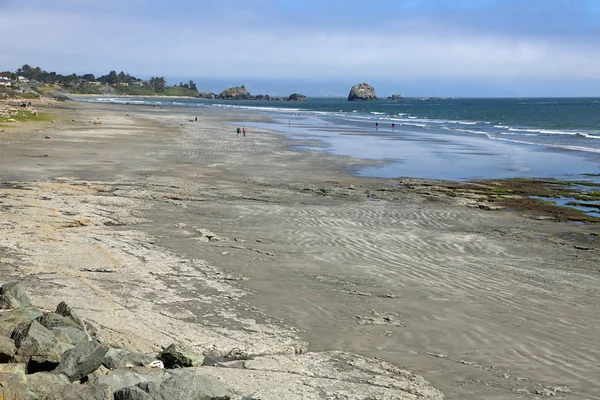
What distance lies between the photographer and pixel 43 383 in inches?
232

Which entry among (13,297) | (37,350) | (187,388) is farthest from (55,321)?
(187,388)

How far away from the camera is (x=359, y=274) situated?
12.6 metres

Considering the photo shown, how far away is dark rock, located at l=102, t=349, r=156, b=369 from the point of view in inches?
277

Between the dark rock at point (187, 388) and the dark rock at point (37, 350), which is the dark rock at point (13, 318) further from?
the dark rock at point (187, 388)

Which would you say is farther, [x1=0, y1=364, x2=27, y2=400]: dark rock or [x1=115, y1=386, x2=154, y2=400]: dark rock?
[x1=115, y1=386, x2=154, y2=400]: dark rock

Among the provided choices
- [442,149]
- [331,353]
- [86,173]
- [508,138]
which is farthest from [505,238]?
[508,138]

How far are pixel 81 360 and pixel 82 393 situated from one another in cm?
76

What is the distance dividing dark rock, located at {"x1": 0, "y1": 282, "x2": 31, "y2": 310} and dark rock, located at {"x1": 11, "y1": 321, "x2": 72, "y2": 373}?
4.98ft

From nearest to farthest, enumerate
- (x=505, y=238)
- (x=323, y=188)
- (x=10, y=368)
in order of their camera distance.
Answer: (x=10, y=368) → (x=505, y=238) → (x=323, y=188)

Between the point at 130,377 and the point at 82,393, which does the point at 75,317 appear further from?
the point at 82,393

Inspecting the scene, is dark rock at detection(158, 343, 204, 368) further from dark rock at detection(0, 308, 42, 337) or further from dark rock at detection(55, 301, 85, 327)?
dark rock at detection(0, 308, 42, 337)

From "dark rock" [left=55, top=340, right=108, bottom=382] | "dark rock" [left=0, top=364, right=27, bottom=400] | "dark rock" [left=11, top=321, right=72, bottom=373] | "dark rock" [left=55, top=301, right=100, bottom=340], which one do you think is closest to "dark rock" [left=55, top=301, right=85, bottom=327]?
"dark rock" [left=55, top=301, right=100, bottom=340]

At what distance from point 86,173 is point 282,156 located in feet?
43.2

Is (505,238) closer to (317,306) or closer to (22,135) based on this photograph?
(317,306)
